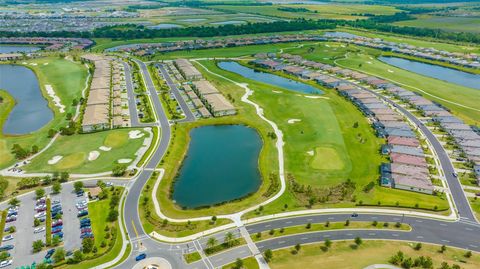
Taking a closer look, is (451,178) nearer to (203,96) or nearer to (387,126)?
(387,126)

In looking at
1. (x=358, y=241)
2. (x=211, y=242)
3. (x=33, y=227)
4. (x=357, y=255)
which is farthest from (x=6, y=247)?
(x=358, y=241)

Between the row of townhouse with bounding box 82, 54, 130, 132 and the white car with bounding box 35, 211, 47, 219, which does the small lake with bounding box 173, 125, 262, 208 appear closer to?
the white car with bounding box 35, 211, 47, 219

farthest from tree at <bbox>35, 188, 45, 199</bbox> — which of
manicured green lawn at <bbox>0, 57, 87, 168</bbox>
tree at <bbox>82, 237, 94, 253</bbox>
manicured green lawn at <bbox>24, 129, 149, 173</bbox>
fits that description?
manicured green lawn at <bbox>0, 57, 87, 168</bbox>

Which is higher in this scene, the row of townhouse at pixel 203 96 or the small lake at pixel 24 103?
the row of townhouse at pixel 203 96

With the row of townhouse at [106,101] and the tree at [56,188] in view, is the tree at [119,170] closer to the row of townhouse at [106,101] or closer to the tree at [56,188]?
the tree at [56,188]

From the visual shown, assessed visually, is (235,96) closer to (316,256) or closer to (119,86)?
(119,86)

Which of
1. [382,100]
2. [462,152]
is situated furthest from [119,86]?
[462,152]

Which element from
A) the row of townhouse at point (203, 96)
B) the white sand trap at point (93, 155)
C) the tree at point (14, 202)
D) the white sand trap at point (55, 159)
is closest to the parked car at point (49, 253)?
the tree at point (14, 202)
